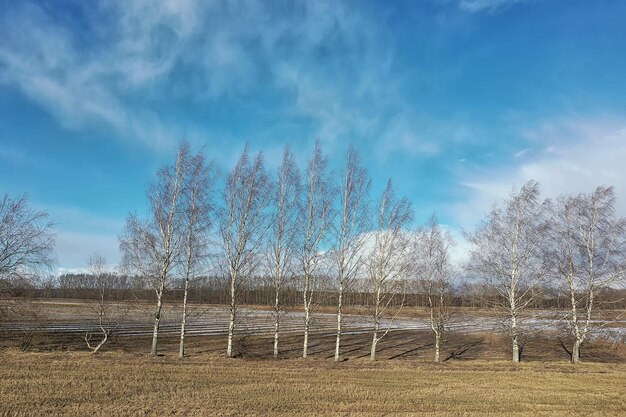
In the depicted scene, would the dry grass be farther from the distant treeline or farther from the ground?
the distant treeline

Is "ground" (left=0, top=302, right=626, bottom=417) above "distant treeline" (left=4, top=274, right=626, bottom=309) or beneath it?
beneath

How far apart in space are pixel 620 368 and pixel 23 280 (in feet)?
116

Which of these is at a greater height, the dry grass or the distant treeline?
the distant treeline

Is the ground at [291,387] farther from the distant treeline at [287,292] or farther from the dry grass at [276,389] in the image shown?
the distant treeline at [287,292]

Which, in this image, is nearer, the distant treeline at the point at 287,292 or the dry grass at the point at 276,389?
the dry grass at the point at 276,389

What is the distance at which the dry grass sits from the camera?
11508 millimetres

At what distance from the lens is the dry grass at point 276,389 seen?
37.8 feet

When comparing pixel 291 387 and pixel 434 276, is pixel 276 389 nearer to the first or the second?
pixel 291 387

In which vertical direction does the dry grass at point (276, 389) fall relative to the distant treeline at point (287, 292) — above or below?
below

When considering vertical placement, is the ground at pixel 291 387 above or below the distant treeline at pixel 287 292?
below

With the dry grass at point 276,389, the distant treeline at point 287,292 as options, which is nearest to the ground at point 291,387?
the dry grass at point 276,389

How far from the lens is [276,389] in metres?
14.4

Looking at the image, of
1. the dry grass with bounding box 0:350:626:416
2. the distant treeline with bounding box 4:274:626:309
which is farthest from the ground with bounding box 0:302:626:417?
the distant treeline with bounding box 4:274:626:309

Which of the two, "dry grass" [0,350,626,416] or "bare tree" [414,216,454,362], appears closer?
"dry grass" [0,350,626,416]
